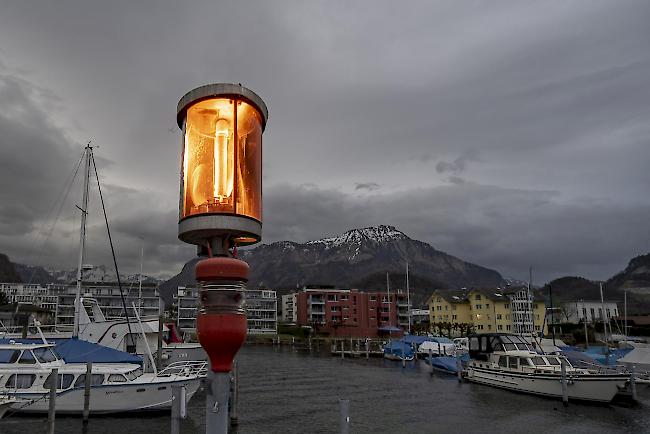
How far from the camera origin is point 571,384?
3148 cm

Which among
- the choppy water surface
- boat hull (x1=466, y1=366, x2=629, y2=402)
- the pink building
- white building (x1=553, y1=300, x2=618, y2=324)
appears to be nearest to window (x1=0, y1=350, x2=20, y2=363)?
the choppy water surface

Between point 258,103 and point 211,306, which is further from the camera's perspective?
point 258,103

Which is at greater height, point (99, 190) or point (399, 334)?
point (99, 190)

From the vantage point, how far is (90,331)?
119ft

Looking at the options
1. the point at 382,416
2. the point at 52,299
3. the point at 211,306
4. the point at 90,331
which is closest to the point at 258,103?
the point at 211,306

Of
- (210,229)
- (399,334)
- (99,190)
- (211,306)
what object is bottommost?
(399,334)

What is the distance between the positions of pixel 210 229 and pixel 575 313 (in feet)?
488

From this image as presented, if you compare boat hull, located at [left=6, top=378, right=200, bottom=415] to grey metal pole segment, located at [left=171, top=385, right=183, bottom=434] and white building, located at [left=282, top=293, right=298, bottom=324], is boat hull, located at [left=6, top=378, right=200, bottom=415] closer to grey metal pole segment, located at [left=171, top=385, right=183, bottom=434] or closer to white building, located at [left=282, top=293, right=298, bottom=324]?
grey metal pole segment, located at [left=171, top=385, right=183, bottom=434]

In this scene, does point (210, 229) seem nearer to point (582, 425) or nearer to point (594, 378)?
point (582, 425)

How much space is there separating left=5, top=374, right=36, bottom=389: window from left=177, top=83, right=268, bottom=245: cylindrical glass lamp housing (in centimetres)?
2555

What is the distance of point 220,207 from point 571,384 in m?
34.7

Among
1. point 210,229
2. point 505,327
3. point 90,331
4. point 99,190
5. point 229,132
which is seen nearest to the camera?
Answer: point 210,229

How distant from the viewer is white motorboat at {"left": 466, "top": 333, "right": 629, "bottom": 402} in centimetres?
3064

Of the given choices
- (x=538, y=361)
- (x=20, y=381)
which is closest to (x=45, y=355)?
(x=20, y=381)
